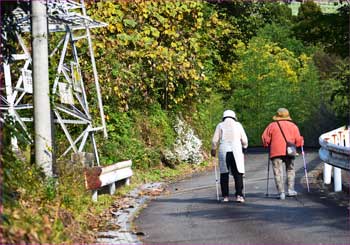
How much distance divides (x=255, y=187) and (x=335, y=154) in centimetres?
312

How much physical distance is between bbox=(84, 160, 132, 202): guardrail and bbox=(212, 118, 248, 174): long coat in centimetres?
220

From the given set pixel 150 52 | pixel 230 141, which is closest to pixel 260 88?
pixel 150 52

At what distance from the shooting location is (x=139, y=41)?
78.6ft

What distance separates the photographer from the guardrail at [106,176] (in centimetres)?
1402

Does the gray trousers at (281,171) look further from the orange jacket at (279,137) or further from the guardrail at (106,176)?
the guardrail at (106,176)

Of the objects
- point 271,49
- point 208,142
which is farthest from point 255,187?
point 271,49

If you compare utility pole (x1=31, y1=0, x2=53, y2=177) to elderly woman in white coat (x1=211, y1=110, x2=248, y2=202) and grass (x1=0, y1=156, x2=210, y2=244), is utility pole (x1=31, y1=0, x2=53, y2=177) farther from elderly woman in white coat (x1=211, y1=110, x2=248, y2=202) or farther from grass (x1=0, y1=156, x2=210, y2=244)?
elderly woman in white coat (x1=211, y1=110, x2=248, y2=202)

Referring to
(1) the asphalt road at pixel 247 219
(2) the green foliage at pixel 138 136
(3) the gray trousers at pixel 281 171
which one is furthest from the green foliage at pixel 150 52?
(3) the gray trousers at pixel 281 171

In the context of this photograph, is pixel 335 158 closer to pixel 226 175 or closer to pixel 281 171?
pixel 281 171

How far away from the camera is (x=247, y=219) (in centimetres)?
1228

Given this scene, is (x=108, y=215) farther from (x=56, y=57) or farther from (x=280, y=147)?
(x=56, y=57)

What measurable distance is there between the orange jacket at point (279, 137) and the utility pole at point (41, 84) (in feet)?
16.6

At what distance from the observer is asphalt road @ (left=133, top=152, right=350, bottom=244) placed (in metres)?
10.4

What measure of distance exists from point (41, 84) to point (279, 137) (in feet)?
17.5
